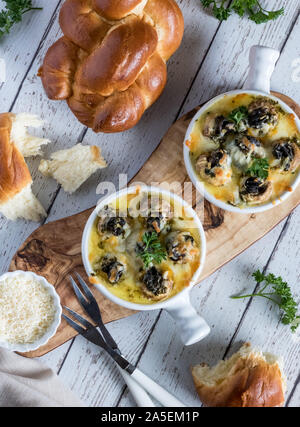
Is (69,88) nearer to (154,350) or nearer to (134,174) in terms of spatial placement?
(134,174)

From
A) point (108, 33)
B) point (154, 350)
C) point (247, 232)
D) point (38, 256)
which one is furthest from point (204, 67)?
point (154, 350)

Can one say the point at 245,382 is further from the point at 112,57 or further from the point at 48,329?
the point at 112,57

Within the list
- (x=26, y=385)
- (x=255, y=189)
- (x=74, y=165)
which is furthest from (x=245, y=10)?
(x=26, y=385)

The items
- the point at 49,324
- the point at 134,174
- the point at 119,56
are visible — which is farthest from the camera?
the point at 134,174

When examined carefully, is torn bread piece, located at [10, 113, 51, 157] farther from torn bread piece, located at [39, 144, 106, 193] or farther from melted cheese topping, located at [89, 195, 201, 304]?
melted cheese topping, located at [89, 195, 201, 304]

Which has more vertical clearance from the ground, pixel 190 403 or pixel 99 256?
pixel 99 256

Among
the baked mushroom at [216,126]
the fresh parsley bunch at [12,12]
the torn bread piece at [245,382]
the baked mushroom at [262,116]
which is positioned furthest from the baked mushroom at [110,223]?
the fresh parsley bunch at [12,12]

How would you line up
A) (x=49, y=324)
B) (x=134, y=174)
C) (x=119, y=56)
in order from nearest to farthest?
(x=119, y=56) → (x=49, y=324) → (x=134, y=174)

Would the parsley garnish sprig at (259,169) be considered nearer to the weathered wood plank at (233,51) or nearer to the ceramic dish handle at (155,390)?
the weathered wood plank at (233,51)
